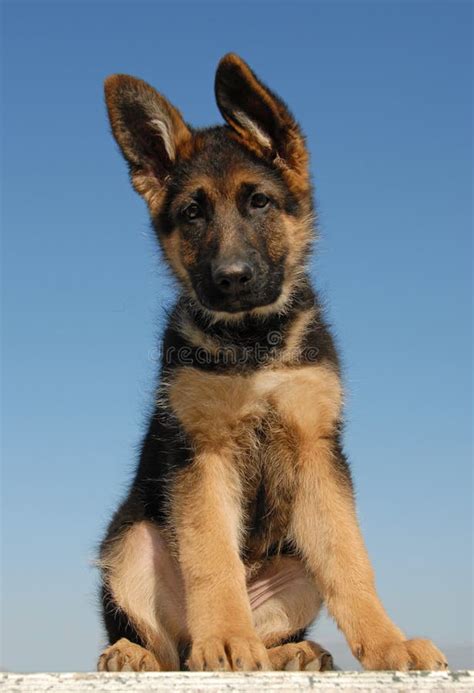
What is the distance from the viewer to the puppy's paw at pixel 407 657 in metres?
4.36

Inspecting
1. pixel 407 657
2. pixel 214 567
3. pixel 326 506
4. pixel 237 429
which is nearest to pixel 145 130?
pixel 237 429

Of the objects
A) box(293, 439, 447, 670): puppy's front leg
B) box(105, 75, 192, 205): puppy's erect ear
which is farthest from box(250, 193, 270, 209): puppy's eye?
box(293, 439, 447, 670): puppy's front leg

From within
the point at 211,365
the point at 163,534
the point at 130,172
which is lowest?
the point at 163,534

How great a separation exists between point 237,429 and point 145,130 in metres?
2.36

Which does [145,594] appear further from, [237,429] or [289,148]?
[289,148]

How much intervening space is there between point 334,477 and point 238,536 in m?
0.72

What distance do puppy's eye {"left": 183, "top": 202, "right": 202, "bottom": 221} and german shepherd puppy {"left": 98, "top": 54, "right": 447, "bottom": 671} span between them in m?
0.01

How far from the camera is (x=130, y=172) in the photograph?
6.28m

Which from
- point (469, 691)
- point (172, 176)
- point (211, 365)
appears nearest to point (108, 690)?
Answer: point (469, 691)

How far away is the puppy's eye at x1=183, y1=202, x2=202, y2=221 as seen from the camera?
19.2ft

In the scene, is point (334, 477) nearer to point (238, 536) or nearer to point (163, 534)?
point (238, 536)

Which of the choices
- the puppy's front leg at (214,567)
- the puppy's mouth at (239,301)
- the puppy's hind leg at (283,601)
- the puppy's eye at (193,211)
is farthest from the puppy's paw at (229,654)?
the puppy's eye at (193,211)

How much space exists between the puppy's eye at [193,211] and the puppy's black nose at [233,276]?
2.08 feet

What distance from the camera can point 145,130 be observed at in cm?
625
